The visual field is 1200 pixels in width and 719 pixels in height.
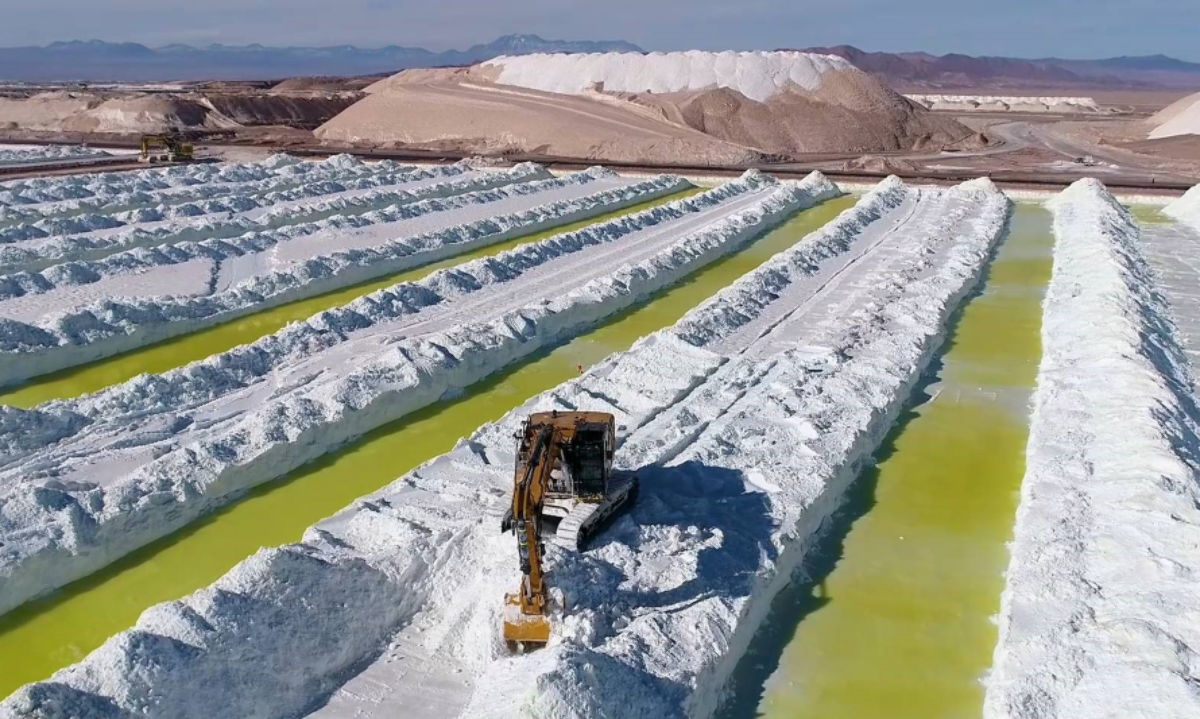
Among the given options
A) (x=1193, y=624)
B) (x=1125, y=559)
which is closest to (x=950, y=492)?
(x=1125, y=559)

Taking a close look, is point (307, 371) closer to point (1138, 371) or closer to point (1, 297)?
point (1, 297)

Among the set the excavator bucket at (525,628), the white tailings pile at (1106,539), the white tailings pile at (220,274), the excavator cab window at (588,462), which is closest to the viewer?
the white tailings pile at (1106,539)

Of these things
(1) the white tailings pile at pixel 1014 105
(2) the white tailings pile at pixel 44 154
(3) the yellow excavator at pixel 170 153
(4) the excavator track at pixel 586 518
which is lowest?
(4) the excavator track at pixel 586 518

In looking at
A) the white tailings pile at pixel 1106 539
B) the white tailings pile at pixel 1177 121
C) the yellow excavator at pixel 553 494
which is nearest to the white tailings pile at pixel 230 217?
the yellow excavator at pixel 553 494

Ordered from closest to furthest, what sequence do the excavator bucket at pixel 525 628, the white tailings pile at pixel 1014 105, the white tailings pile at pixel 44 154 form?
the excavator bucket at pixel 525 628 → the white tailings pile at pixel 44 154 → the white tailings pile at pixel 1014 105

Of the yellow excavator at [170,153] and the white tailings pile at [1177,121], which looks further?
the white tailings pile at [1177,121]

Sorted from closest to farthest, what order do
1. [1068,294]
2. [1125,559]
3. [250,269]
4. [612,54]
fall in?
[1125,559]
[1068,294]
[250,269]
[612,54]

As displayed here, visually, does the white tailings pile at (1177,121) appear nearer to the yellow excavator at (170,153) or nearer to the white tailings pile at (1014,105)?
the white tailings pile at (1014,105)

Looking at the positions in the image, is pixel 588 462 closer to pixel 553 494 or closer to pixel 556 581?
pixel 553 494
